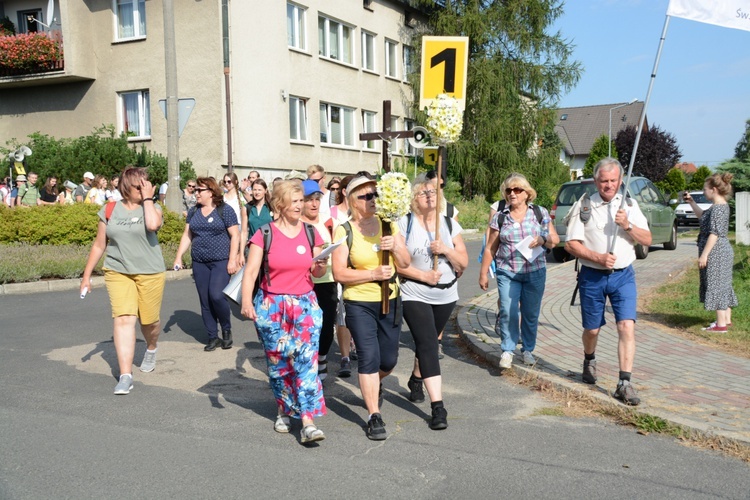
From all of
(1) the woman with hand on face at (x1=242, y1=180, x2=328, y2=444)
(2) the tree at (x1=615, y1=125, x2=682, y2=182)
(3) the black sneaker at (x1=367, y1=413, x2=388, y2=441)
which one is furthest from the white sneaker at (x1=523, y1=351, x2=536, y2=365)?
(2) the tree at (x1=615, y1=125, x2=682, y2=182)

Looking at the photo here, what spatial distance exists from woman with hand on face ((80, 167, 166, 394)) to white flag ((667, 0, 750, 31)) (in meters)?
4.59

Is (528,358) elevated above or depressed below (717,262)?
below

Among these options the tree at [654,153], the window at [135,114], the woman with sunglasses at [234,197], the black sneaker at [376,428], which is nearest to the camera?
the black sneaker at [376,428]

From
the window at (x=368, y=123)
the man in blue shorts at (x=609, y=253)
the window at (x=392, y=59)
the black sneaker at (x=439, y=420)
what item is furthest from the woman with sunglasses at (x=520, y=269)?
the window at (x=392, y=59)

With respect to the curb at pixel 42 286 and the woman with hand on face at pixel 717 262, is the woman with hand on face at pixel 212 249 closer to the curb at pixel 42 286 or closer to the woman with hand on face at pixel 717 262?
the woman with hand on face at pixel 717 262

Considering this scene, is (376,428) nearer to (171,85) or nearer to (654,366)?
(654,366)

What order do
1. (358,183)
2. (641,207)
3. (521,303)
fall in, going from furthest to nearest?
(641,207), (521,303), (358,183)

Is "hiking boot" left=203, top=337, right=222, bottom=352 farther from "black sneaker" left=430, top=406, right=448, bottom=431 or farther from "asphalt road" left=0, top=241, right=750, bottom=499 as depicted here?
"black sneaker" left=430, top=406, right=448, bottom=431

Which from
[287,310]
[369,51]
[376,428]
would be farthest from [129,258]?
[369,51]

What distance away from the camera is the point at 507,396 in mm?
6145

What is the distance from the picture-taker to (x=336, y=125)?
28.2m

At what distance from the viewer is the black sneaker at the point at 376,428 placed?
5.01 m

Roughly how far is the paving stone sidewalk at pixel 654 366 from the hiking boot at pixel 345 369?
1417 millimetres

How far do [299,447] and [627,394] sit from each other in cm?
250
